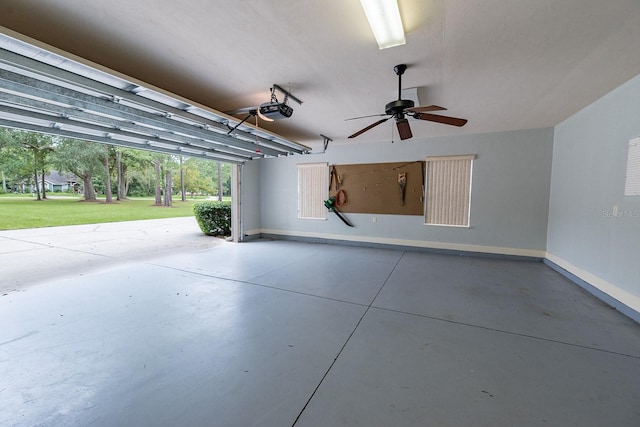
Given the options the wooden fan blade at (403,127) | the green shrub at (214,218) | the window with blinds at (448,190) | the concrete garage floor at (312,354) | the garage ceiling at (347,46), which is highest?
the garage ceiling at (347,46)

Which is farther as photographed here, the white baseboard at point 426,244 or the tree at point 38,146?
the tree at point 38,146

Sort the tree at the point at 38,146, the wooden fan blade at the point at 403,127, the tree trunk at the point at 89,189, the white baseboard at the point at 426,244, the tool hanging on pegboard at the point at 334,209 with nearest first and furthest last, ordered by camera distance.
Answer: the wooden fan blade at the point at 403,127
the white baseboard at the point at 426,244
the tool hanging on pegboard at the point at 334,209
the tree at the point at 38,146
the tree trunk at the point at 89,189

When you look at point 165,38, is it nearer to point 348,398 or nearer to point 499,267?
point 348,398

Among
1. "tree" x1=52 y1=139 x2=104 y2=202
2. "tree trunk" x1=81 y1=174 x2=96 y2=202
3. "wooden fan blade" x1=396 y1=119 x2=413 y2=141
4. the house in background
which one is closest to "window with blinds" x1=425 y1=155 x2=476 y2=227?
"wooden fan blade" x1=396 y1=119 x2=413 y2=141

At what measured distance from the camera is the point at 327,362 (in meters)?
2.03

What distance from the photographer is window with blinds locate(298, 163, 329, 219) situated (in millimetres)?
7203

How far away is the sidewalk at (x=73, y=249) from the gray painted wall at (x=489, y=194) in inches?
190

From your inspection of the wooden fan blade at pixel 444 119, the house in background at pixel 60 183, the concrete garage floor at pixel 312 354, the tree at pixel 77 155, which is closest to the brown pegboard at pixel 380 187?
the concrete garage floor at pixel 312 354

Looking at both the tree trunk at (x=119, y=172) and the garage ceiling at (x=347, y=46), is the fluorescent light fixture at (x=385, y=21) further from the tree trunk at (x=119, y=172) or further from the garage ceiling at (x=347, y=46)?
the tree trunk at (x=119, y=172)

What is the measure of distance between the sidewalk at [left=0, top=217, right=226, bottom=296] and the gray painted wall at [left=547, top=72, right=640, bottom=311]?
7.68 m

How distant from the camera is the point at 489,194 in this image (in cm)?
547

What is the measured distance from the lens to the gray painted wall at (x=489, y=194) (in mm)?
5098

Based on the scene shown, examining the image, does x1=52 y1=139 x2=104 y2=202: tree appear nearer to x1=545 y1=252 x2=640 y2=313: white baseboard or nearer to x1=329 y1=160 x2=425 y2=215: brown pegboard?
x1=329 y1=160 x2=425 y2=215: brown pegboard

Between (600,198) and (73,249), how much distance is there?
10409mm
